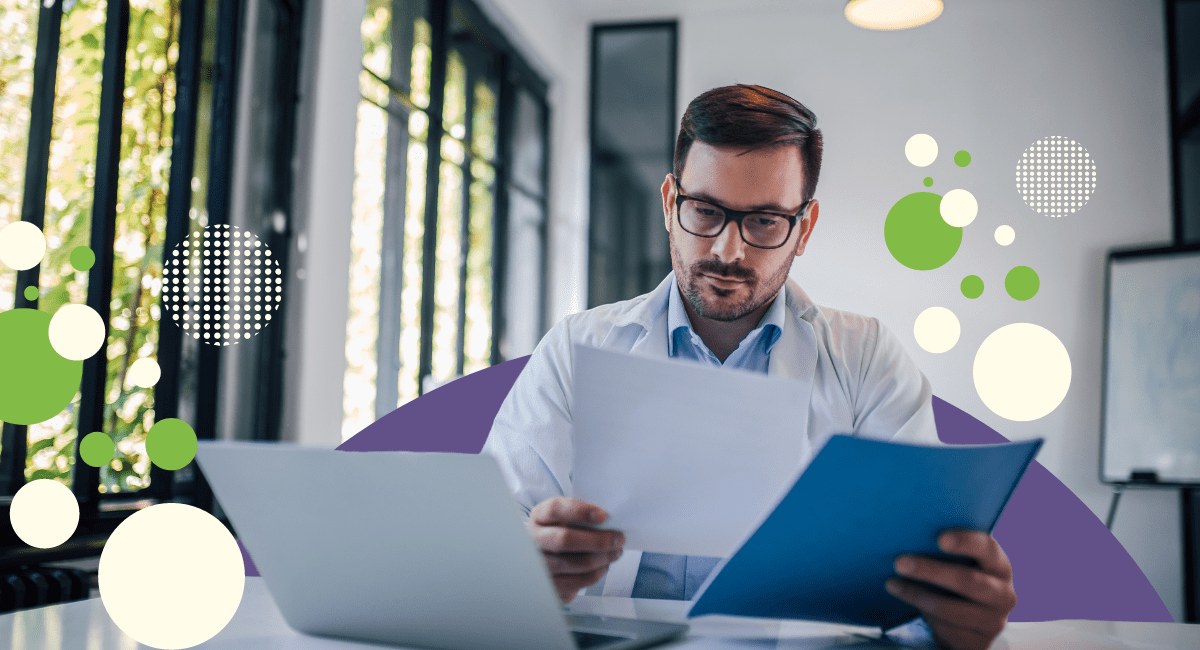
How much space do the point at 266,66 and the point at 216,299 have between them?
2.73 feet

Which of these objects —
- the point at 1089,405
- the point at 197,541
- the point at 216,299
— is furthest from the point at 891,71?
the point at 197,541

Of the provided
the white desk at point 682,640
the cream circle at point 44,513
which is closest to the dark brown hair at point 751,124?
the white desk at point 682,640

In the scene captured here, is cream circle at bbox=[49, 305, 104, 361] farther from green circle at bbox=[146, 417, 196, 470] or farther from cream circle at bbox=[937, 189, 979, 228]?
cream circle at bbox=[937, 189, 979, 228]

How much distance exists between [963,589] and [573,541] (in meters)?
0.30

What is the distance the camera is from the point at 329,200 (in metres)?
2.97

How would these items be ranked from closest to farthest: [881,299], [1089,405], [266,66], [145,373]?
[145,373]
[266,66]
[1089,405]
[881,299]

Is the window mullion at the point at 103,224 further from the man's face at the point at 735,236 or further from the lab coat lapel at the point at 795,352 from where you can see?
the lab coat lapel at the point at 795,352

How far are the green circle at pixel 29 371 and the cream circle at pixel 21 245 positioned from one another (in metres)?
0.11

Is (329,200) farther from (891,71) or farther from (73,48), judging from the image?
(891,71)

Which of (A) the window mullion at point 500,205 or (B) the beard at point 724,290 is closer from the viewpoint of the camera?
(B) the beard at point 724,290

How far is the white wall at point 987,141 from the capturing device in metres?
4.31

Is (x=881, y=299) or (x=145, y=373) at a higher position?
(x=881, y=299)

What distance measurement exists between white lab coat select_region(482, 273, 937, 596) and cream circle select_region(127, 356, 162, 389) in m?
1.23

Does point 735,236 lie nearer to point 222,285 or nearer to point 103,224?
point 103,224
